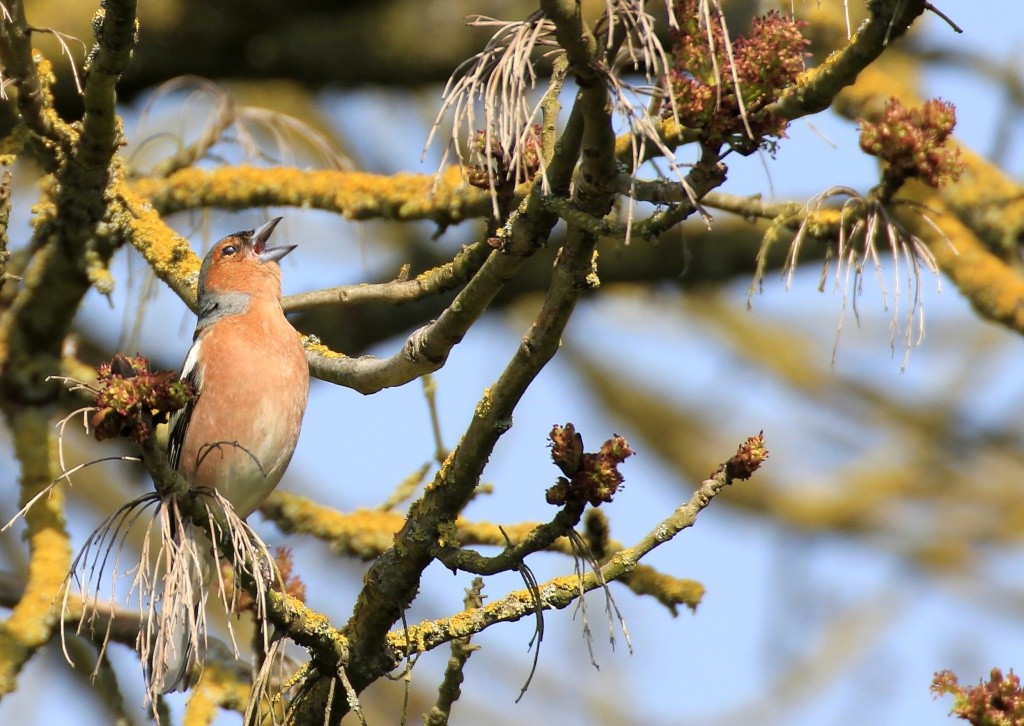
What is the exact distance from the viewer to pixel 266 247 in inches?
217

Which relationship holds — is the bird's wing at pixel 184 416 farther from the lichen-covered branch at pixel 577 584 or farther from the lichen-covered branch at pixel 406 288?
the lichen-covered branch at pixel 577 584

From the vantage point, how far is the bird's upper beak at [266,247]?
17.8 feet

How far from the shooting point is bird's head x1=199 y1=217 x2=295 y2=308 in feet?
16.3

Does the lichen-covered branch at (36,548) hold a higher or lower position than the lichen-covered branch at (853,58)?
lower

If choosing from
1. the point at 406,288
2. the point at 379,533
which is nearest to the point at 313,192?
the point at 379,533

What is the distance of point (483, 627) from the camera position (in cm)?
335

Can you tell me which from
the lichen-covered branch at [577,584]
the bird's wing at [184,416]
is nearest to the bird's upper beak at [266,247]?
the bird's wing at [184,416]

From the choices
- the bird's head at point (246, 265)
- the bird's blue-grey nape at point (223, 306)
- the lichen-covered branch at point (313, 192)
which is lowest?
the bird's blue-grey nape at point (223, 306)


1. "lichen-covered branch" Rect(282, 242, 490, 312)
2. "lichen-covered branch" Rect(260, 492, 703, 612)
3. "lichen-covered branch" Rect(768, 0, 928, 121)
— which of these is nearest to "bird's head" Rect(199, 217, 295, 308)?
"lichen-covered branch" Rect(282, 242, 490, 312)

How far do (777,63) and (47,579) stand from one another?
306cm

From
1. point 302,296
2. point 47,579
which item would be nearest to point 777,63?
→ point 302,296

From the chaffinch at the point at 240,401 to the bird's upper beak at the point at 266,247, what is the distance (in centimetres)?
53

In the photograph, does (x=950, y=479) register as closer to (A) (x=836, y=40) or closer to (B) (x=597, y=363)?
(B) (x=597, y=363)

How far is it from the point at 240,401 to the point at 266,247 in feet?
3.51
